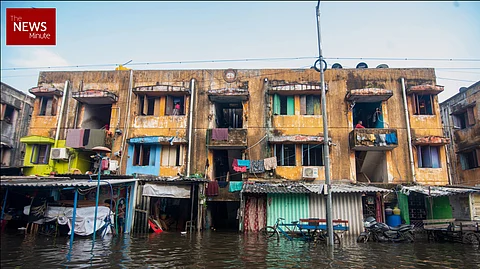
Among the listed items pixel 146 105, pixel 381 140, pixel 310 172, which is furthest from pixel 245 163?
pixel 381 140

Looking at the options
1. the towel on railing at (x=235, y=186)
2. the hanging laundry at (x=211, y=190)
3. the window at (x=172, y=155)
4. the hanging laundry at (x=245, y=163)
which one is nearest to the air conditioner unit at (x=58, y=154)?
the window at (x=172, y=155)

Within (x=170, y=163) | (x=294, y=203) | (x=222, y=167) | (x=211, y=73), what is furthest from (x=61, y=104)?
(x=294, y=203)

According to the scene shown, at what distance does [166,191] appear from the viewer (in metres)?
19.2

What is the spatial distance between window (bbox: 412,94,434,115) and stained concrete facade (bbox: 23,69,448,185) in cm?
7

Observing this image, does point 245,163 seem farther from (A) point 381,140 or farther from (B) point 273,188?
(A) point 381,140

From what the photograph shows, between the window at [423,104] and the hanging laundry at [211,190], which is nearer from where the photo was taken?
the hanging laundry at [211,190]

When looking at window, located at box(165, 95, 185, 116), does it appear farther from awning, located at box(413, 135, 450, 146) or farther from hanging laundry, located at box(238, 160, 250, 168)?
awning, located at box(413, 135, 450, 146)

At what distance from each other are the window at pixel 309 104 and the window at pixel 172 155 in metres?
9.14

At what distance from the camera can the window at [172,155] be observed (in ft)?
71.2

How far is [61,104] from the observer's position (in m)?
23.0

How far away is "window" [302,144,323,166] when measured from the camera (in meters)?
21.1

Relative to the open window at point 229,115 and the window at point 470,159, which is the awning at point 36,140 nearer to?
the open window at point 229,115

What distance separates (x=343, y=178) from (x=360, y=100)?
578 cm

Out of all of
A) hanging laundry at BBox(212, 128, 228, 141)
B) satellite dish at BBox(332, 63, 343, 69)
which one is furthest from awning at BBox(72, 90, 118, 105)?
satellite dish at BBox(332, 63, 343, 69)
